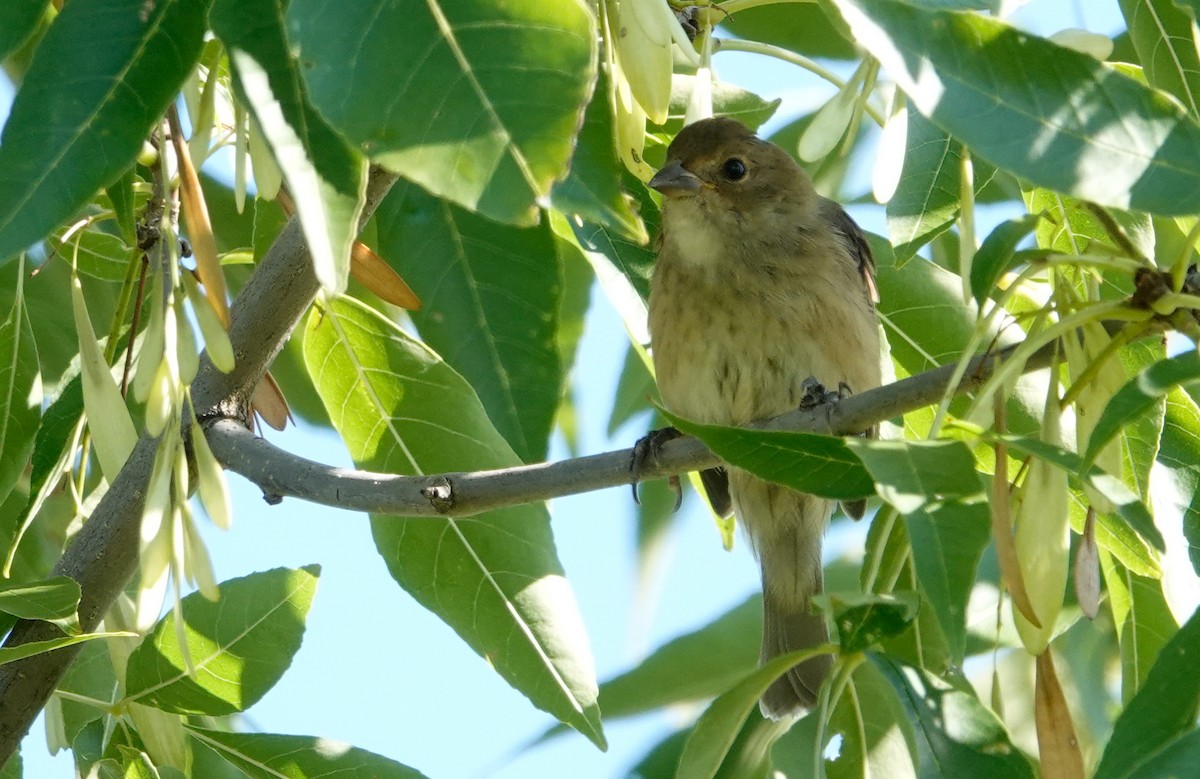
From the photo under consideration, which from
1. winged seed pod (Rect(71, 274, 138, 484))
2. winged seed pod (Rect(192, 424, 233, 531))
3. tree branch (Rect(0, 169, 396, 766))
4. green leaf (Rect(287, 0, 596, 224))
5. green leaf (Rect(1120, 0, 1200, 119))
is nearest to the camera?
green leaf (Rect(287, 0, 596, 224))

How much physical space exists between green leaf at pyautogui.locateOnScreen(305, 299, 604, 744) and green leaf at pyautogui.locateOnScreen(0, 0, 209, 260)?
118 cm

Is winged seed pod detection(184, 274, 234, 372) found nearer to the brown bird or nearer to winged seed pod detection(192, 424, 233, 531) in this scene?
winged seed pod detection(192, 424, 233, 531)

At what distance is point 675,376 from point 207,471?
293cm

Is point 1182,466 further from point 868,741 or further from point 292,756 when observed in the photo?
point 292,756

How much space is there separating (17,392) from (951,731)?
75.8 inches

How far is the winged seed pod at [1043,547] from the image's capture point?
1.74m

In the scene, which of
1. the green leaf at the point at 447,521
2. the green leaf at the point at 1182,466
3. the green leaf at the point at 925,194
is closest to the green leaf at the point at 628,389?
the green leaf at the point at 447,521

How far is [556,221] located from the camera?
3098mm

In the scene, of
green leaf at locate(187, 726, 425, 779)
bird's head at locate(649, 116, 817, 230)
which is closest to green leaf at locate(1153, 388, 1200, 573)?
green leaf at locate(187, 726, 425, 779)

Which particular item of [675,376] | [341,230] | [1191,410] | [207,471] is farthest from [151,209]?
[675,376]

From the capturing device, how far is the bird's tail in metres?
4.02

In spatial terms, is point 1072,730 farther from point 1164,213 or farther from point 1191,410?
point 1191,410

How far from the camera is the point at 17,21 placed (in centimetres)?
181

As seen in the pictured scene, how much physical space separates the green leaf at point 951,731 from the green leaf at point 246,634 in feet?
3.68
